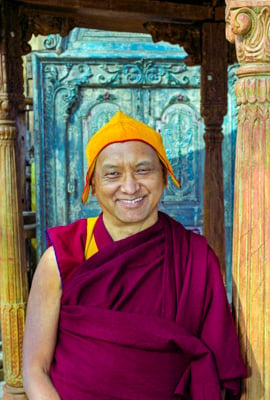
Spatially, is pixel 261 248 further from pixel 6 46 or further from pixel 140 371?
pixel 6 46

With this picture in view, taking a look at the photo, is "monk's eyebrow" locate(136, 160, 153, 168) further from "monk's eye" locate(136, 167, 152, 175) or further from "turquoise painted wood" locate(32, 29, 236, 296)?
"turquoise painted wood" locate(32, 29, 236, 296)

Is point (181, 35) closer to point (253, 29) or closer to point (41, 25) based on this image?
point (41, 25)

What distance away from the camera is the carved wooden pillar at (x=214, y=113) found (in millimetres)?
5004

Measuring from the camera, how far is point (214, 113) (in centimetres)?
514

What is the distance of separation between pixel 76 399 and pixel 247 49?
135 cm

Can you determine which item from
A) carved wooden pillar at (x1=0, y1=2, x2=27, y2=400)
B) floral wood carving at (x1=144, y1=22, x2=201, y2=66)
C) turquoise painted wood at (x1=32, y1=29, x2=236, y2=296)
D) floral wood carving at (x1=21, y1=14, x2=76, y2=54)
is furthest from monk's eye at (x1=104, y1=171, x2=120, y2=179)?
turquoise painted wood at (x1=32, y1=29, x2=236, y2=296)

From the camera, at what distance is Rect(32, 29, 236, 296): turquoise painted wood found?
7.93m

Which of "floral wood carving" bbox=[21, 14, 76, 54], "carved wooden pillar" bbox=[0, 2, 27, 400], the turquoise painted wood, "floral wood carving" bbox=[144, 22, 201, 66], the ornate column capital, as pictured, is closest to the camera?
the ornate column capital

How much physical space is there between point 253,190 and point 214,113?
3.36 meters

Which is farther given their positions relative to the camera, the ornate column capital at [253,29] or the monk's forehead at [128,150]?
the monk's forehead at [128,150]

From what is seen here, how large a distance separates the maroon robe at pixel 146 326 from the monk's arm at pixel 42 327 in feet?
0.12

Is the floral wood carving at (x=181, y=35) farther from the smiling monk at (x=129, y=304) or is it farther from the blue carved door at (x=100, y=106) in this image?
the smiling monk at (x=129, y=304)

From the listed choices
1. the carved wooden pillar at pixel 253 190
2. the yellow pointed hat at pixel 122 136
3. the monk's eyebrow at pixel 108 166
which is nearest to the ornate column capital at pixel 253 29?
the carved wooden pillar at pixel 253 190

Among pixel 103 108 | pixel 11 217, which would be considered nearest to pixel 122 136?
pixel 11 217
